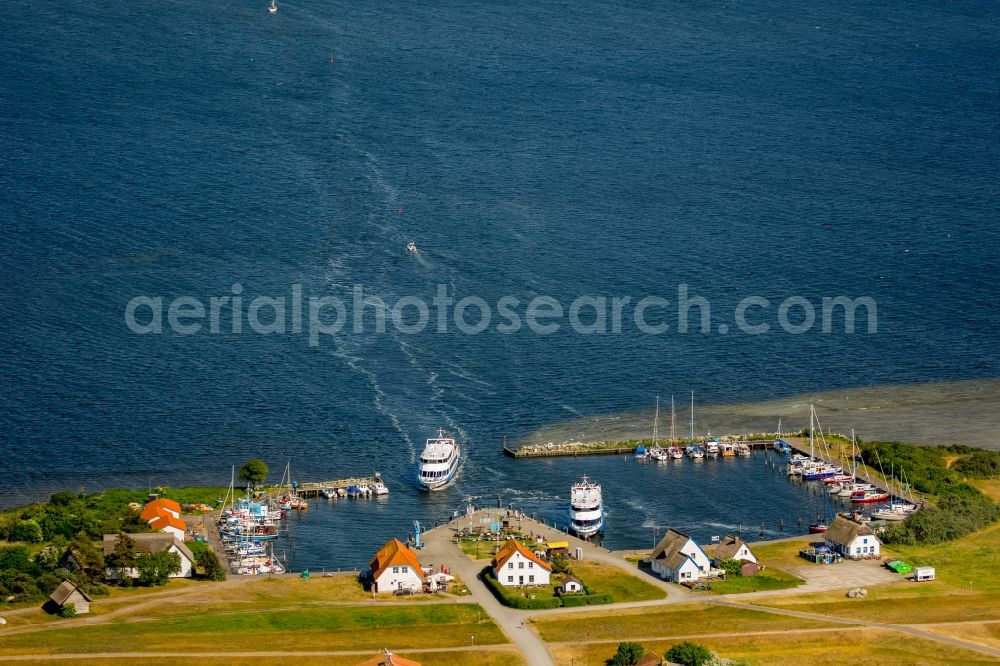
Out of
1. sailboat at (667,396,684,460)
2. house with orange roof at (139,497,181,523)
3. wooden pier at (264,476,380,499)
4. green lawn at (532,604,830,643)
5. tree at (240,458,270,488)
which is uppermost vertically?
sailboat at (667,396,684,460)

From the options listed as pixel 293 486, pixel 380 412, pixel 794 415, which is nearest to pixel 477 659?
pixel 293 486

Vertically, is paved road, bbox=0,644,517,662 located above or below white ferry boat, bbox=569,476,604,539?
below

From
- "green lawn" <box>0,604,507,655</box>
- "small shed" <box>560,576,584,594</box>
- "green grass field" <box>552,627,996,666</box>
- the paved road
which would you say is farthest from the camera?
"small shed" <box>560,576,584,594</box>

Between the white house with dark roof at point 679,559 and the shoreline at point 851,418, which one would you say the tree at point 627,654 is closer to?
the white house with dark roof at point 679,559

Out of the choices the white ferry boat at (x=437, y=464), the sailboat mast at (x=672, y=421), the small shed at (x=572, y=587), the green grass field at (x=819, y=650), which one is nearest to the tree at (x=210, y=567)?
the white ferry boat at (x=437, y=464)

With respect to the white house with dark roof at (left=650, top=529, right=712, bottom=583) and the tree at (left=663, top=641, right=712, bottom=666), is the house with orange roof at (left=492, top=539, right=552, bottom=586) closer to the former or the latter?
the white house with dark roof at (left=650, top=529, right=712, bottom=583)

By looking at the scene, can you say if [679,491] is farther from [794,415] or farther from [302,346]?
[302,346]

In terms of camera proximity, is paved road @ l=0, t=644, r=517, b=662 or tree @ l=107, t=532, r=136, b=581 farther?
tree @ l=107, t=532, r=136, b=581

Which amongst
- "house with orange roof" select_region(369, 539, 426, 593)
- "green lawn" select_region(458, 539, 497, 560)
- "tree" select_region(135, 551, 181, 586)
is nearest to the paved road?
"house with orange roof" select_region(369, 539, 426, 593)
